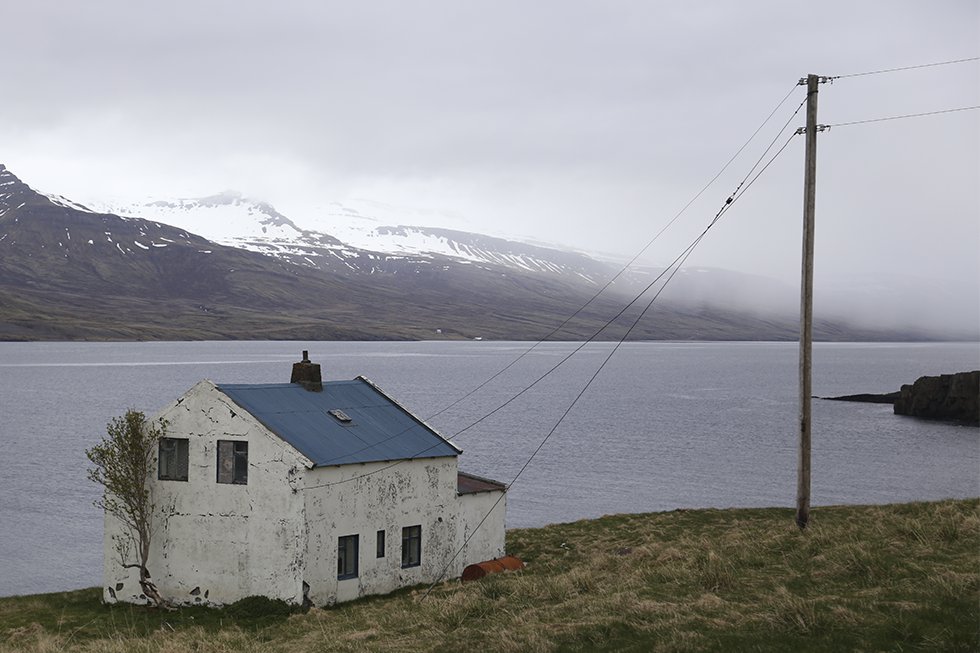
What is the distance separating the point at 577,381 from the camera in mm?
177375

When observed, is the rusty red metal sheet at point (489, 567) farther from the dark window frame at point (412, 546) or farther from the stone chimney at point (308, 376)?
the stone chimney at point (308, 376)

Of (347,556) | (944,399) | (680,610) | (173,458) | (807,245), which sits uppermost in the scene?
(807,245)

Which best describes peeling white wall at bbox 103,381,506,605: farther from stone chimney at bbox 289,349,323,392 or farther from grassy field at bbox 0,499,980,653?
stone chimney at bbox 289,349,323,392

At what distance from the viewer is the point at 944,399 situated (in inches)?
4569

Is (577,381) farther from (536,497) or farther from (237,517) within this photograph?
(237,517)

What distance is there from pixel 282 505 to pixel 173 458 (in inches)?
174

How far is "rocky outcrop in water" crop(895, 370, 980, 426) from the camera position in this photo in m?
112

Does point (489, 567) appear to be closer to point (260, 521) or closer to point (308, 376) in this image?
point (260, 521)

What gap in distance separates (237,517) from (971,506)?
73.7 ft

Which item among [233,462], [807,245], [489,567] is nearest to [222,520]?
[233,462]

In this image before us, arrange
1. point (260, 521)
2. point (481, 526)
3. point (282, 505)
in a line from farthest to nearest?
point (481, 526) → point (260, 521) → point (282, 505)

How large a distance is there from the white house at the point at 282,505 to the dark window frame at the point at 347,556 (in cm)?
4

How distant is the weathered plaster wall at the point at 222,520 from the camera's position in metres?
28.5

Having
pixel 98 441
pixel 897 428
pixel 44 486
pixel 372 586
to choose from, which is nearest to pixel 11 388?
pixel 98 441
